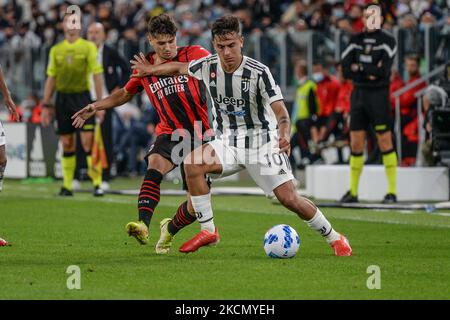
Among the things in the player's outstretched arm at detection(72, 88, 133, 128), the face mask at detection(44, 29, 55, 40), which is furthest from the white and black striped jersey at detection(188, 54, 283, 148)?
the face mask at detection(44, 29, 55, 40)

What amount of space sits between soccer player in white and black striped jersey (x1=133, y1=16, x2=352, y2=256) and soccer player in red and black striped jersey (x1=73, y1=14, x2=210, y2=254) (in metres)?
0.58

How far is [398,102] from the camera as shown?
19.7 metres

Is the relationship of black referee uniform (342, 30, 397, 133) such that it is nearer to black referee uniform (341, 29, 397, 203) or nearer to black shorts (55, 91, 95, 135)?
black referee uniform (341, 29, 397, 203)

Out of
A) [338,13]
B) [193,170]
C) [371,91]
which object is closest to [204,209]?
[193,170]

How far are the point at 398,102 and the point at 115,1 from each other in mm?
13989

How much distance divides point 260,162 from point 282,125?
448 mm

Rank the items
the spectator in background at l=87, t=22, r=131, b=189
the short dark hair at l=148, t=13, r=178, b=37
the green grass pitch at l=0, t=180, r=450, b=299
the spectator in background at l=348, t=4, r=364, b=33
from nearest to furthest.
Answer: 1. the green grass pitch at l=0, t=180, r=450, b=299
2. the short dark hair at l=148, t=13, r=178, b=37
3. the spectator in background at l=87, t=22, r=131, b=189
4. the spectator in background at l=348, t=4, r=364, b=33

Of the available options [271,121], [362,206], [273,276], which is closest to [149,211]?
[271,121]

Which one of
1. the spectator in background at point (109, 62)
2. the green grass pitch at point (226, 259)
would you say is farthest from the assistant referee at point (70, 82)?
the green grass pitch at point (226, 259)

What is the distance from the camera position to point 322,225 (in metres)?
9.77

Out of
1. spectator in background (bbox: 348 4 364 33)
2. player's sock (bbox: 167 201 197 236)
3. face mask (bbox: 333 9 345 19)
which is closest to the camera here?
player's sock (bbox: 167 201 197 236)

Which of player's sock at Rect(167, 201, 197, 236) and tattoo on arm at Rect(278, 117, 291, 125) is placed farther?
player's sock at Rect(167, 201, 197, 236)

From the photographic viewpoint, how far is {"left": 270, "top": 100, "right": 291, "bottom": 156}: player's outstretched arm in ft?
29.5
